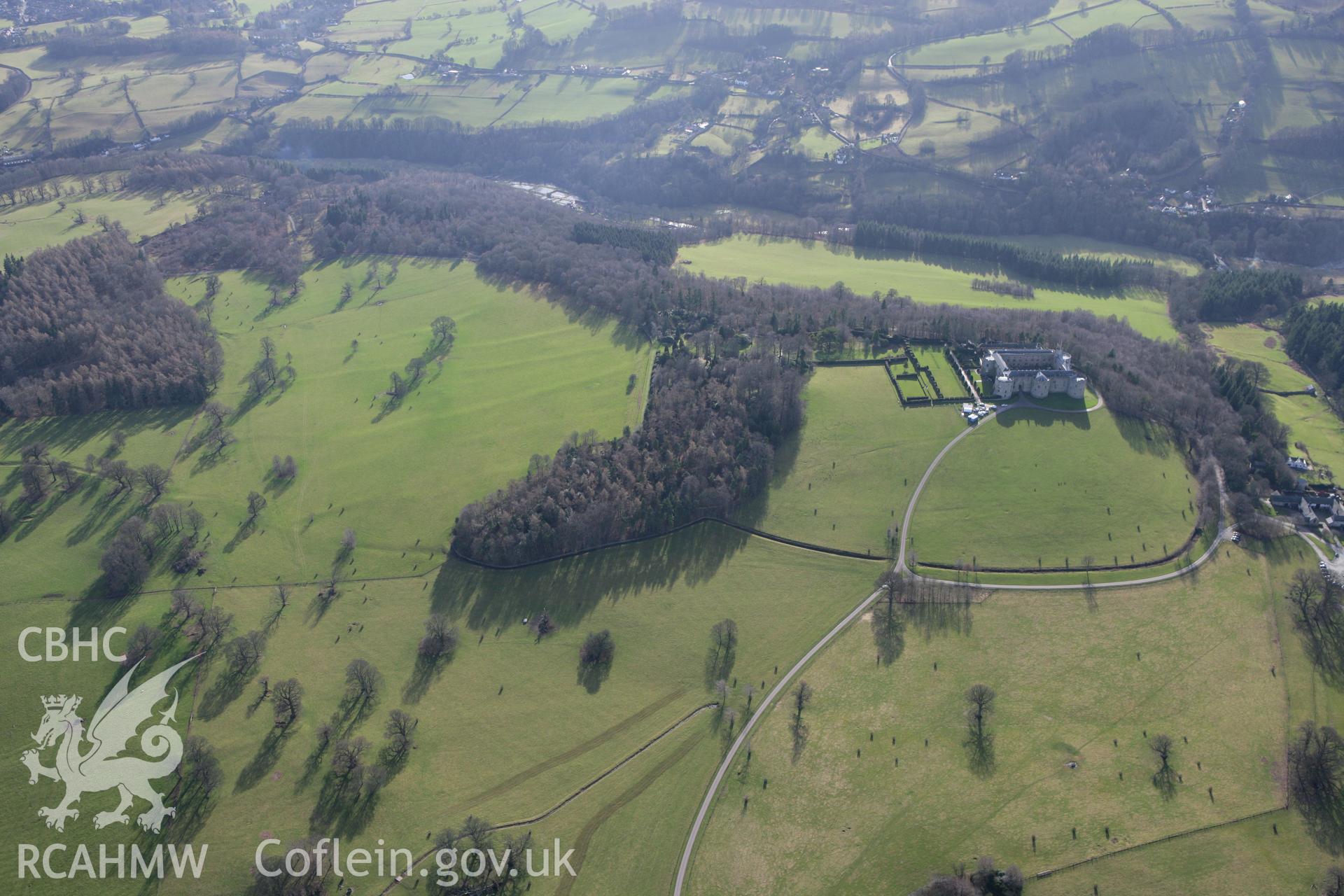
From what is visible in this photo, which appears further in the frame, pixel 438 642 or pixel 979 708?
pixel 438 642

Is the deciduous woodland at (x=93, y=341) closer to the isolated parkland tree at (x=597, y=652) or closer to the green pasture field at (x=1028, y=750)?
the isolated parkland tree at (x=597, y=652)

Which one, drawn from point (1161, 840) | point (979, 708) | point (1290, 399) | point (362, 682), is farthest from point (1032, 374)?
point (362, 682)

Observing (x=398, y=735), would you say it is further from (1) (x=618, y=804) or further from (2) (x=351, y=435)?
(2) (x=351, y=435)

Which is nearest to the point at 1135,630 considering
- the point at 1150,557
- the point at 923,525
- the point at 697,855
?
the point at 1150,557

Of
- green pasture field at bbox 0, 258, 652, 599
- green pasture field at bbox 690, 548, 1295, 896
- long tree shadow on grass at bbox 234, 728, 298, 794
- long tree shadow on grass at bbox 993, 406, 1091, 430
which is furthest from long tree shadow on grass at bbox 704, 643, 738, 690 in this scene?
long tree shadow on grass at bbox 993, 406, 1091, 430

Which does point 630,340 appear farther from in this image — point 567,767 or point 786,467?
point 567,767

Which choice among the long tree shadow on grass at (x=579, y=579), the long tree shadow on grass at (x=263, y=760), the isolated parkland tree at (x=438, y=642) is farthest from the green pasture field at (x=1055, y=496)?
the long tree shadow on grass at (x=263, y=760)

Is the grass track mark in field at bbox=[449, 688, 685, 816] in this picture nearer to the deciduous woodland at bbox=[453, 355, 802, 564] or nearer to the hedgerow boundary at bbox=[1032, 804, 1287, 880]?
the deciduous woodland at bbox=[453, 355, 802, 564]
